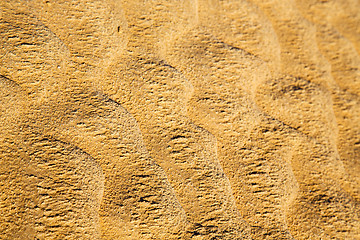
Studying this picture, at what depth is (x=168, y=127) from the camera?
87 cm

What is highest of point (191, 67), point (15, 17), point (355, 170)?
point (15, 17)

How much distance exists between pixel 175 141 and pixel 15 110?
34cm

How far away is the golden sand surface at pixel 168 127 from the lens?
2.42 feet

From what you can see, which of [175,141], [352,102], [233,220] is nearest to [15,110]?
[175,141]

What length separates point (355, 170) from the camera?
3.23 feet

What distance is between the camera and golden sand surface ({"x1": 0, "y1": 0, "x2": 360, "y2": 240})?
2.42 ft

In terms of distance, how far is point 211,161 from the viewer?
2.79ft

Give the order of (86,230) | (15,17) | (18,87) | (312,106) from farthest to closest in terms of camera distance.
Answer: (312,106) → (15,17) → (18,87) → (86,230)

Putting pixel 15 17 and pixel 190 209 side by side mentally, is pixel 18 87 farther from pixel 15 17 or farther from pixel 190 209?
pixel 190 209

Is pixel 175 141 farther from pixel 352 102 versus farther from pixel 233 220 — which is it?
pixel 352 102

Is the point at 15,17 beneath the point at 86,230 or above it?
above

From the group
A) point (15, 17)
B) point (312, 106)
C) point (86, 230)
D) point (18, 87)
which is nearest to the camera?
point (86, 230)

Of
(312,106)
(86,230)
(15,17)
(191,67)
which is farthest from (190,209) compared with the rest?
(15,17)

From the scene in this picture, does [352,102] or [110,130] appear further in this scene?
[352,102]
